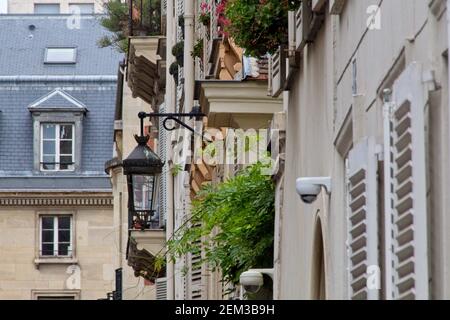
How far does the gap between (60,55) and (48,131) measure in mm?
4664

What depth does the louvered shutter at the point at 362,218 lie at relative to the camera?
314 inches

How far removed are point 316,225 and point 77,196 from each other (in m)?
46.3

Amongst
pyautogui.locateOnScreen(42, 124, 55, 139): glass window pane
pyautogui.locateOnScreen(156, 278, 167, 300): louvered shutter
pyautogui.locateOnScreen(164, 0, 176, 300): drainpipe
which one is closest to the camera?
pyautogui.locateOnScreen(164, 0, 176, 300): drainpipe

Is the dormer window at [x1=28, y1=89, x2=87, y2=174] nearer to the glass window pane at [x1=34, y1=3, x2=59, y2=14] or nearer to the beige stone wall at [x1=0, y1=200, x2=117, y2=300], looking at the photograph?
the beige stone wall at [x1=0, y1=200, x2=117, y2=300]

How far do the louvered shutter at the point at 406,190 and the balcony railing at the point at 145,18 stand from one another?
29.4m

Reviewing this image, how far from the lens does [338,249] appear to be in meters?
9.88

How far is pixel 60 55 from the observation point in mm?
63031

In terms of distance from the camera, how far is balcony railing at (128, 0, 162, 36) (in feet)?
123

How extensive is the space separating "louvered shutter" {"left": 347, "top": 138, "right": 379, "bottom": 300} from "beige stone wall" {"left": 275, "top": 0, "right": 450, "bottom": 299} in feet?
0.49

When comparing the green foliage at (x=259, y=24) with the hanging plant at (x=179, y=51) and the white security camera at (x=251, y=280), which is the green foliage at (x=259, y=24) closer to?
the white security camera at (x=251, y=280)

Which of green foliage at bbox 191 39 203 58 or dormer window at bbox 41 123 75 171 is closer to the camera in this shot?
green foliage at bbox 191 39 203 58

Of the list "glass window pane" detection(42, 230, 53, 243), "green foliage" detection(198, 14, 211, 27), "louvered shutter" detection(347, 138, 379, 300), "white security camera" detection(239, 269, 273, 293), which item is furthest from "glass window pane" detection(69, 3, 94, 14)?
"louvered shutter" detection(347, 138, 379, 300)

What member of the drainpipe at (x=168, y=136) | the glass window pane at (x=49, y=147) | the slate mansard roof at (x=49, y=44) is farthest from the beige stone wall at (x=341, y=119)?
the slate mansard roof at (x=49, y=44)
